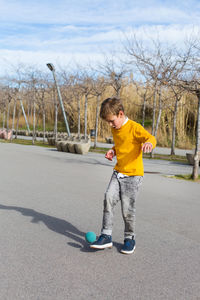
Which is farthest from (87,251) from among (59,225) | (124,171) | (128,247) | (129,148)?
(59,225)

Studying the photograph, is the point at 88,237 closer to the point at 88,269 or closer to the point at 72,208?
the point at 88,269

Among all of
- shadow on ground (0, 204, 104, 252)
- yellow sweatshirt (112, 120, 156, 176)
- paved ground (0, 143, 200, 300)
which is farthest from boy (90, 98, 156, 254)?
shadow on ground (0, 204, 104, 252)

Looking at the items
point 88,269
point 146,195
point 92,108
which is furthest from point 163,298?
point 92,108

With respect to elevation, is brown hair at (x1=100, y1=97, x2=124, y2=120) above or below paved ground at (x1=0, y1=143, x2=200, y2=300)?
above

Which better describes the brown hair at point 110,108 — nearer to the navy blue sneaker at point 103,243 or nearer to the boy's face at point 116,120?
the boy's face at point 116,120

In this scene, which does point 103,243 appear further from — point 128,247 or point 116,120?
point 116,120

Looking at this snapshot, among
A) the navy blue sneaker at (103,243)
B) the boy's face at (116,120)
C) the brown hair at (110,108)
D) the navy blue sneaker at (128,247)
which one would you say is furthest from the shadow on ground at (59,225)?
the brown hair at (110,108)

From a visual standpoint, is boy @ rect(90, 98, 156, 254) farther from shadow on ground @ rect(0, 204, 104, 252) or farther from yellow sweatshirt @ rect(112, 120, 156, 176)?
shadow on ground @ rect(0, 204, 104, 252)

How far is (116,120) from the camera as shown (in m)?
4.57

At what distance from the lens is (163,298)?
346 cm

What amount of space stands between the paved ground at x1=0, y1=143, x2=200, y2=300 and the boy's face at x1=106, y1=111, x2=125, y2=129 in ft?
4.46

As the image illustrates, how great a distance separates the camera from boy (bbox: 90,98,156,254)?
180 inches

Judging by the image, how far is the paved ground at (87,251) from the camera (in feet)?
11.9

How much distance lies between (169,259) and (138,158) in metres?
1.10
